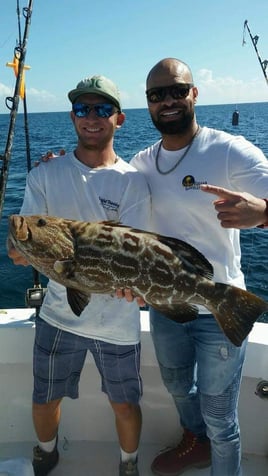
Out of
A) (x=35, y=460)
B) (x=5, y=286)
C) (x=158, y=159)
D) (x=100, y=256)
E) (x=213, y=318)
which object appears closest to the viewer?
(x=100, y=256)

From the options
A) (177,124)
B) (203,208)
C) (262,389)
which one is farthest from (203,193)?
(262,389)

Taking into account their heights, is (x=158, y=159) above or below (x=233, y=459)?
above

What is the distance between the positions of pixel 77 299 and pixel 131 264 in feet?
1.43

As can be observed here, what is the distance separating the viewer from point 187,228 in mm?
3045

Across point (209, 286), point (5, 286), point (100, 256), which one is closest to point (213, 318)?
point (209, 286)

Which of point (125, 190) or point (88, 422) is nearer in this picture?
point (125, 190)

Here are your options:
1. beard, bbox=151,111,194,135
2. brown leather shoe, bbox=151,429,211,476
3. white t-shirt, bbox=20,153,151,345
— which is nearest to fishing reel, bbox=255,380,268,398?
brown leather shoe, bbox=151,429,211,476

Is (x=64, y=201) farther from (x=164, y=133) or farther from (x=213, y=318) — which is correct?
(x=213, y=318)

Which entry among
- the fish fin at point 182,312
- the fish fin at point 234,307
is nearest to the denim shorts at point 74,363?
the fish fin at point 182,312

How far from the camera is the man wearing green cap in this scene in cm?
312

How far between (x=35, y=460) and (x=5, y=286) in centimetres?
551

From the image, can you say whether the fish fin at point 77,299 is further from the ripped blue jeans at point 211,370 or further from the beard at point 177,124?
the beard at point 177,124

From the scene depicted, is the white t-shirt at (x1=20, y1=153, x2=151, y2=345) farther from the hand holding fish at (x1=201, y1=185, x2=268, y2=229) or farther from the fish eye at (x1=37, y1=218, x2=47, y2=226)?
the hand holding fish at (x1=201, y1=185, x2=268, y2=229)

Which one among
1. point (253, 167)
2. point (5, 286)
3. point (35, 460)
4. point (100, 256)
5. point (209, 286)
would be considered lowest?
point (5, 286)
